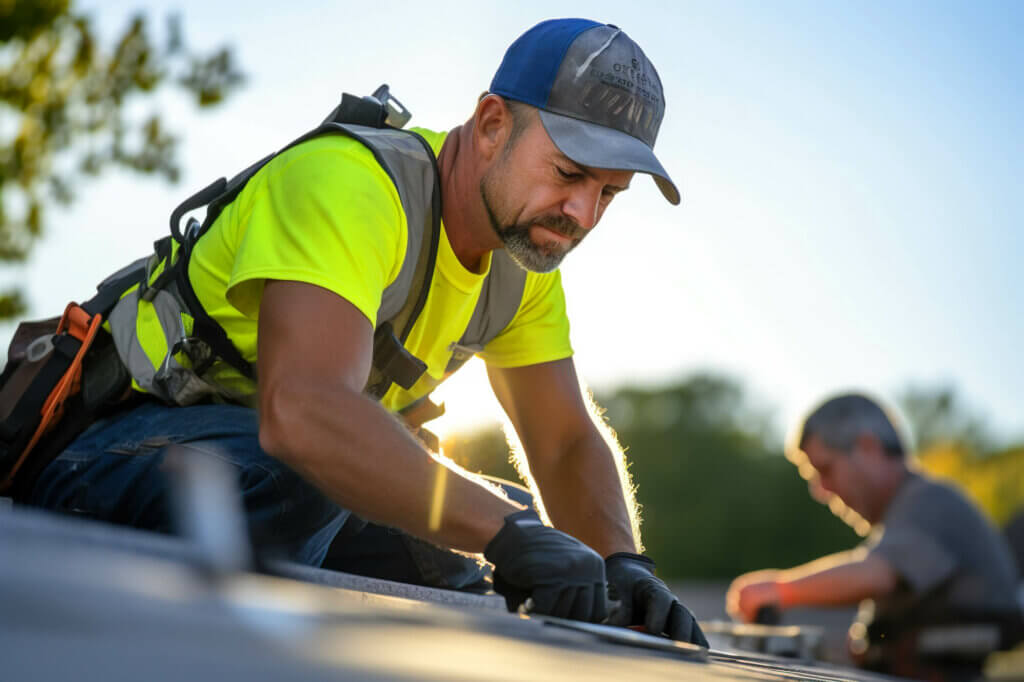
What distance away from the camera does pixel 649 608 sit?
2.23m

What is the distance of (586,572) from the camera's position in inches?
74.3

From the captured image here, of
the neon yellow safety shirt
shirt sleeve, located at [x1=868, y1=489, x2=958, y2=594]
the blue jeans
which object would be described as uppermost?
the neon yellow safety shirt

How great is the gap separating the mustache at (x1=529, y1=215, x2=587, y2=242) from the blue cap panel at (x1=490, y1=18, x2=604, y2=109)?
0.84 feet

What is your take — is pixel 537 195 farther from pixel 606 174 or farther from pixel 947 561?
pixel 947 561

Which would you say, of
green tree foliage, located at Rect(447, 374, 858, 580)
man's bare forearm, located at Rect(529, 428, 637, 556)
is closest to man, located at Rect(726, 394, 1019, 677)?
man's bare forearm, located at Rect(529, 428, 637, 556)

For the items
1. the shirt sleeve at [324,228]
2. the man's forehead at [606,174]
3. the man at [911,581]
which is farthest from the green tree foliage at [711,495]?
the shirt sleeve at [324,228]

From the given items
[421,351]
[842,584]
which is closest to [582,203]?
[421,351]

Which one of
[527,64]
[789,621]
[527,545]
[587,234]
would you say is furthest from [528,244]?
[789,621]

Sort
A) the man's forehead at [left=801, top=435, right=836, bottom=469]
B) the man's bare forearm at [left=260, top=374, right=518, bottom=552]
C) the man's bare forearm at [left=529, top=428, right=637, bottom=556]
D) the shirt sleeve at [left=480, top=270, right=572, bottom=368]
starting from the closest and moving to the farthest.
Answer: the man's bare forearm at [left=260, top=374, right=518, bottom=552] < the man's bare forearm at [left=529, top=428, right=637, bottom=556] < the shirt sleeve at [left=480, top=270, right=572, bottom=368] < the man's forehead at [left=801, top=435, right=836, bottom=469]

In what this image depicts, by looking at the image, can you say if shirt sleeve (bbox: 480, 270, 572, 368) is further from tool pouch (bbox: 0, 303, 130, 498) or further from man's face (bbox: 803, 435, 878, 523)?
man's face (bbox: 803, 435, 878, 523)

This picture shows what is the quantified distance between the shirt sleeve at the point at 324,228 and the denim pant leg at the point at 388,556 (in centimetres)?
80

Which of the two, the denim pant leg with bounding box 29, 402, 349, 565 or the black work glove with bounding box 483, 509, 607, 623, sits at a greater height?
the denim pant leg with bounding box 29, 402, 349, 565

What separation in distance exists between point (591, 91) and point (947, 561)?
144 inches

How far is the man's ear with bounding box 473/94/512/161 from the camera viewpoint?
251 cm
